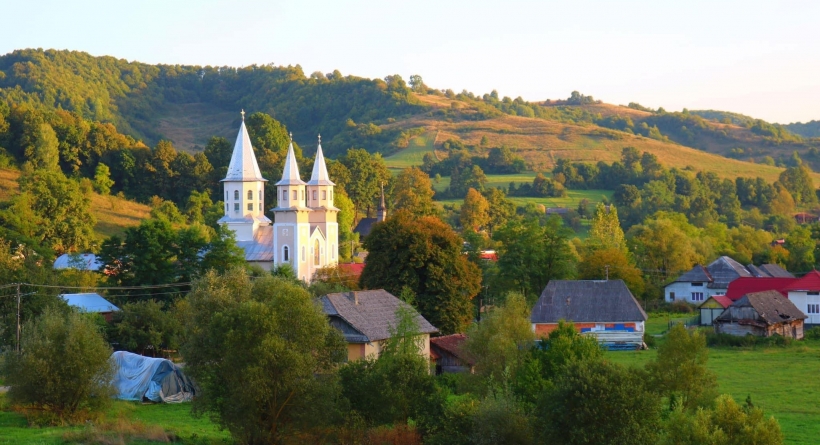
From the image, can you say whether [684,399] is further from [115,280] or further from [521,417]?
[115,280]

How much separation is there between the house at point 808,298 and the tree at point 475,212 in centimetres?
4053

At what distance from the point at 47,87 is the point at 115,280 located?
428 ft

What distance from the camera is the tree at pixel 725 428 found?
2269 centimetres

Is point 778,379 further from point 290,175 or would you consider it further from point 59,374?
point 290,175

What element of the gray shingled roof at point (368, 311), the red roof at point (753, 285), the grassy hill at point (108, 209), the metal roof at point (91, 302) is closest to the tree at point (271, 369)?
the gray shingled roof at point (368, 311)

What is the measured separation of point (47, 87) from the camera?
178000 mm

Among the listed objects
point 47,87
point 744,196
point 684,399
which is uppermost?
point 47,87

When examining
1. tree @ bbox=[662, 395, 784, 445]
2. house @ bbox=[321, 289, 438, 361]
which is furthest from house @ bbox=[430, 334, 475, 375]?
tree @ bbox=[662, 395, 784, 445]

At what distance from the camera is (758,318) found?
56781 millimetres

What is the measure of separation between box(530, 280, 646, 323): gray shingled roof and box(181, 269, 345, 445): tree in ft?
82.7

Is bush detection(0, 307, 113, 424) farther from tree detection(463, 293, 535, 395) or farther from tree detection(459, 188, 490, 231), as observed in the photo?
tree detection(459, 188, 490, 231)

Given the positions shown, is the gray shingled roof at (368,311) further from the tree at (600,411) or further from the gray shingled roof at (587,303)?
the tree at (600,411)

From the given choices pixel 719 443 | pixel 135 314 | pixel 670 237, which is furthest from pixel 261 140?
pixel 719 443

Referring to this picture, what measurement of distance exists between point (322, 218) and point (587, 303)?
85.6ft
